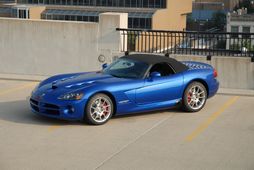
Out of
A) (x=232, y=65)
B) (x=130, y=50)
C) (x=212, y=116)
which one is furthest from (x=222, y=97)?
(x=130, y=50)

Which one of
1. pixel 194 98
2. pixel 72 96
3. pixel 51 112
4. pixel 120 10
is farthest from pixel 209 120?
pixel 120 10

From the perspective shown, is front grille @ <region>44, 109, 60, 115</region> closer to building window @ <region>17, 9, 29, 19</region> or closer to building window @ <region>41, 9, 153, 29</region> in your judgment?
building window @ <region>41, 9, 153, 29</region>

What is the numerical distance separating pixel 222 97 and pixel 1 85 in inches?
209

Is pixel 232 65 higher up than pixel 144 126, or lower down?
higher up

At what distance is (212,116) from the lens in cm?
1045

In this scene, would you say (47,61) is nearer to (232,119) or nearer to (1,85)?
(1,85)

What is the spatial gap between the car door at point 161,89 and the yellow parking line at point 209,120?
2.49 feet

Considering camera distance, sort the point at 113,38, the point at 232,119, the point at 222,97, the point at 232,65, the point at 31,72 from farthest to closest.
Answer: the point at 31,72
the point at 113,38
the point at 232,65
the point at 222,97
the point at 232,119

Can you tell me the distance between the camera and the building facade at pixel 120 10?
9288 cm

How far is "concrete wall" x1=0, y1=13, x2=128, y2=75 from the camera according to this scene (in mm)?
14453

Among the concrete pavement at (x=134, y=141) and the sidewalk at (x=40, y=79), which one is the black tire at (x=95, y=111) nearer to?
the concrete pavement at (x=134, y=141)

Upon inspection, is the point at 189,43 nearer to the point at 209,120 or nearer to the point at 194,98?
the point at 194,98

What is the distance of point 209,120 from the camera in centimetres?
1011

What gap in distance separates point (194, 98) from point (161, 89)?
858 millimetres
